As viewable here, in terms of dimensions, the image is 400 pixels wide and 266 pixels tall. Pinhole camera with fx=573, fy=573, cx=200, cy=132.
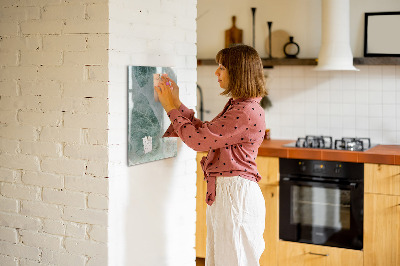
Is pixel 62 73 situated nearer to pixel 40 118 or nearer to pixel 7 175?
pixel 40 118

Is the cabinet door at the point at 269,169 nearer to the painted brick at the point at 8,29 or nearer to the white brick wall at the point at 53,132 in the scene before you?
the white brick wall at the point at 53,132

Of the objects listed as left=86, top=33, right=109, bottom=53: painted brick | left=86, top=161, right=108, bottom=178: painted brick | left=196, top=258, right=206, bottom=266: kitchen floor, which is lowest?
left=196, top=258, right=206, bottom=266: kitchen floor

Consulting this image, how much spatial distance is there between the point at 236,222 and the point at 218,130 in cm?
44

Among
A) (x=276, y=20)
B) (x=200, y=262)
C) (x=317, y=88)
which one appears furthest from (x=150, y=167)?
(x=276, y=20)

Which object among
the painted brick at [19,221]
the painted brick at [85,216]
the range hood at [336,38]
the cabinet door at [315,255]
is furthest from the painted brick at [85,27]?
the cabinet door at [315,255]

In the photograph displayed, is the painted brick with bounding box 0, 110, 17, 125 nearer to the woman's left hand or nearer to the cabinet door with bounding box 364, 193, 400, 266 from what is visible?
the woman's left hand

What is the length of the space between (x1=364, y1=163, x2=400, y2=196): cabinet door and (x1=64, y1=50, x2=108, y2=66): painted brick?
2.14 metres

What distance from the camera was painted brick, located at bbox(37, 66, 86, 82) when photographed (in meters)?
2.53

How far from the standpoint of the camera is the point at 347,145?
4078mm

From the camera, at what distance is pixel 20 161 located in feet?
8.97

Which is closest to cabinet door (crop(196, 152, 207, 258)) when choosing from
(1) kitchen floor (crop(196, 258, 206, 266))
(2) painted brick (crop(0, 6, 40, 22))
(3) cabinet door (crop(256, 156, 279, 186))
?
(1) kitchen floor (crop(196, 258, 206, 266))

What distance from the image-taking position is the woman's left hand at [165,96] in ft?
8.87

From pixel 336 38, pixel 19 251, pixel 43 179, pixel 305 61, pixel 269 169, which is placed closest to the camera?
pixel 43 179

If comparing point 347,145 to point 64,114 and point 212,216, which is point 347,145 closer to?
point 212,216
